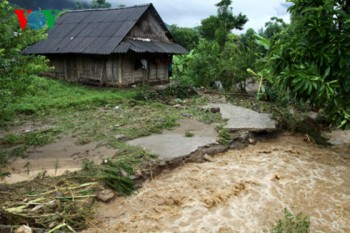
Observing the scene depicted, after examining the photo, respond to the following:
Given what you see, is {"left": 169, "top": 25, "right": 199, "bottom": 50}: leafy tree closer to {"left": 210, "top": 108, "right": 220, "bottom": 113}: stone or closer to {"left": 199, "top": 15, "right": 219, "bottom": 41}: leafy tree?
{"left": 199, "top": 15, "right": 219, "bottom": 41}: leafy tree

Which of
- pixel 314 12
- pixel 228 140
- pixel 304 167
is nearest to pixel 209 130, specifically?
pixel 228 140

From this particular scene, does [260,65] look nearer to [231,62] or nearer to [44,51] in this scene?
[231,62]

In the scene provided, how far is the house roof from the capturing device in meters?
13.1

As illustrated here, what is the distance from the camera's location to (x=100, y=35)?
1396cm

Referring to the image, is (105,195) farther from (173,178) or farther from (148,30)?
(148,30)

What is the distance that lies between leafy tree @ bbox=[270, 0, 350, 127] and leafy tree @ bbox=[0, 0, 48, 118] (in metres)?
5.04

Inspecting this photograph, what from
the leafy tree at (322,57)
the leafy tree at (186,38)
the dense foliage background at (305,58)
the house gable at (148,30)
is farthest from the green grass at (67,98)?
the leafy tree at (186,38)

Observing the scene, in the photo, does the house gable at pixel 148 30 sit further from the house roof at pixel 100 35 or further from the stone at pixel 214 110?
the stone at pixel 214 110

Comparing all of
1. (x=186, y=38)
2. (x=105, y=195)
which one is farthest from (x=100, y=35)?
(x=186, y=38)

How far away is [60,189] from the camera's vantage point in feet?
16.0

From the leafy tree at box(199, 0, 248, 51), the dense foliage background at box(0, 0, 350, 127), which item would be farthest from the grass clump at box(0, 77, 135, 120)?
the leafy tree at box(199, 0, 248, 51)

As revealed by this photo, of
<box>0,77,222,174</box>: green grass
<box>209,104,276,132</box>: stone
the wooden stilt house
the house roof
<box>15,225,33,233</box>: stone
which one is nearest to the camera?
<box>15,225,33,233</box>: stone

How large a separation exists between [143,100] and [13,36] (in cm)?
641

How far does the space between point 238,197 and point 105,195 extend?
2256 mm
